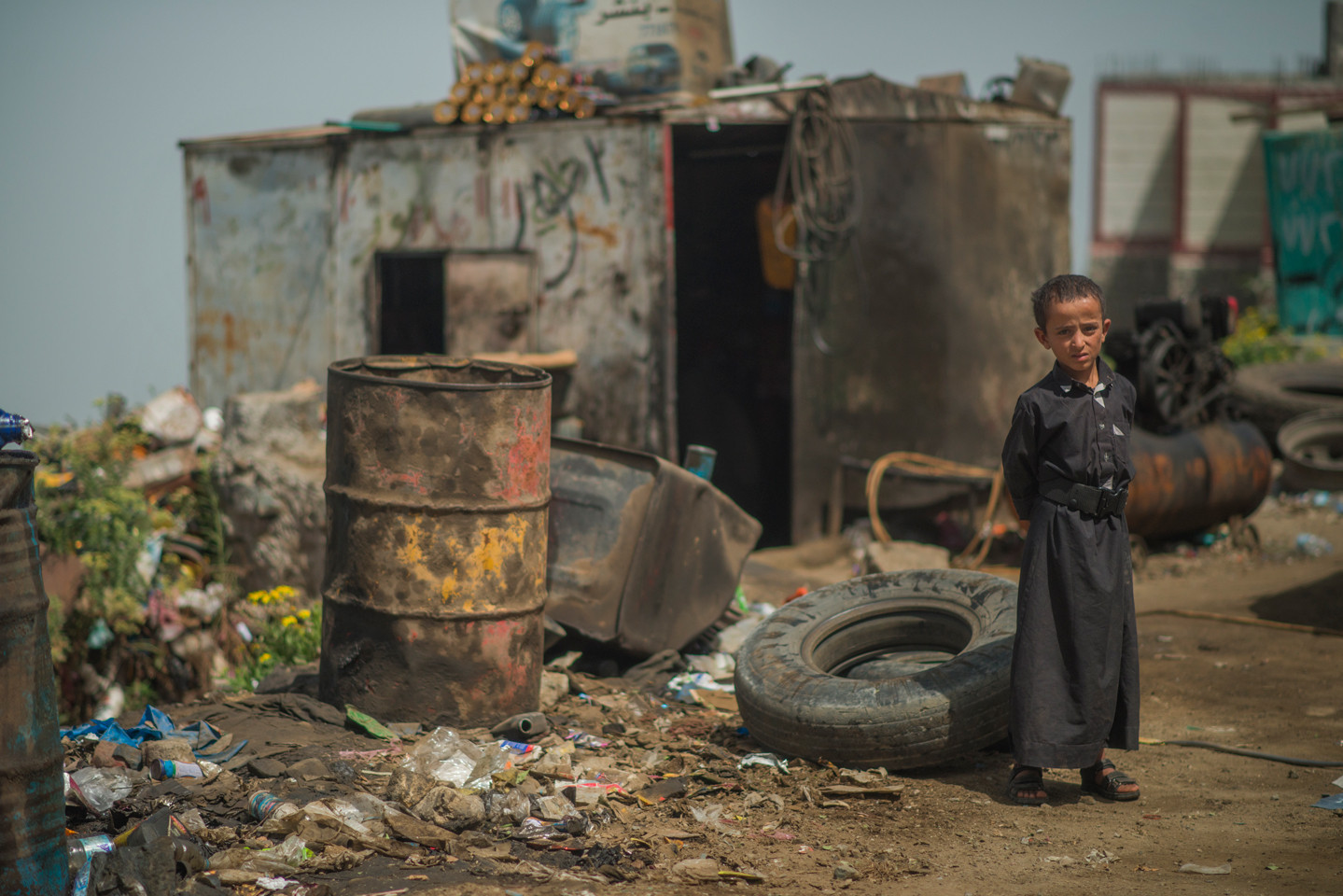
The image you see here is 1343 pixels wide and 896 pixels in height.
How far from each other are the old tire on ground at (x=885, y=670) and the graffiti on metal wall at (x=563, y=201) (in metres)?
4.12

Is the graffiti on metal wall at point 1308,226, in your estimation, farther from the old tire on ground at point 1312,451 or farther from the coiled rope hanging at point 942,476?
the coiled rope hanging at point 942,476

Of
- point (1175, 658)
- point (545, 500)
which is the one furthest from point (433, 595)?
point (1175, 658)

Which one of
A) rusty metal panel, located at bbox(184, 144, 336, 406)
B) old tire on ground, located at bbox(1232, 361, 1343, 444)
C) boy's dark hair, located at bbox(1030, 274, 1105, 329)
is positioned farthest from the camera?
old tire on ground, located at bbox(1232, 361, 1343, 444)

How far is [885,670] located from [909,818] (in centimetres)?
85

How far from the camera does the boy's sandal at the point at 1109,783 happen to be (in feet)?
11.8

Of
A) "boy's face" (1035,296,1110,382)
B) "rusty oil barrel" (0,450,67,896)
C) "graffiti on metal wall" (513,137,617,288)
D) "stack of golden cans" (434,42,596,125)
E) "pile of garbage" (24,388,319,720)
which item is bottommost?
"pile of garbage" (24,388,319,720)

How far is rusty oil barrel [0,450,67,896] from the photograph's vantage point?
8.30 ft

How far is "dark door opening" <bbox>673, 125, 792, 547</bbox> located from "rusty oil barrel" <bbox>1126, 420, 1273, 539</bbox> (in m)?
3.65

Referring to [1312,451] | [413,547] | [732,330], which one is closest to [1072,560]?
[413,547]

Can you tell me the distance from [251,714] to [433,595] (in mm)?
957

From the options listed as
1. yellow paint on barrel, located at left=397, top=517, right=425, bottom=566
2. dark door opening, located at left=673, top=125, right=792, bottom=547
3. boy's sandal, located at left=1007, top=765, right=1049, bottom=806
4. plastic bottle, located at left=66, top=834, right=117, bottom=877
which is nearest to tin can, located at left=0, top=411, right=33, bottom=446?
plastic bottle, located at left=66, top=834, right=117, bottom=877

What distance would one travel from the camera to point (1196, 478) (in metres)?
7.43

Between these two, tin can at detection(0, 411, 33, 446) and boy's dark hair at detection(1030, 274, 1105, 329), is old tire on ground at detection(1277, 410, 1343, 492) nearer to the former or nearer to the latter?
boy's dark hair at detection(1030, 274, 1105, 329)

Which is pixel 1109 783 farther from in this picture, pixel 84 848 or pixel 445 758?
pixel 84 848
